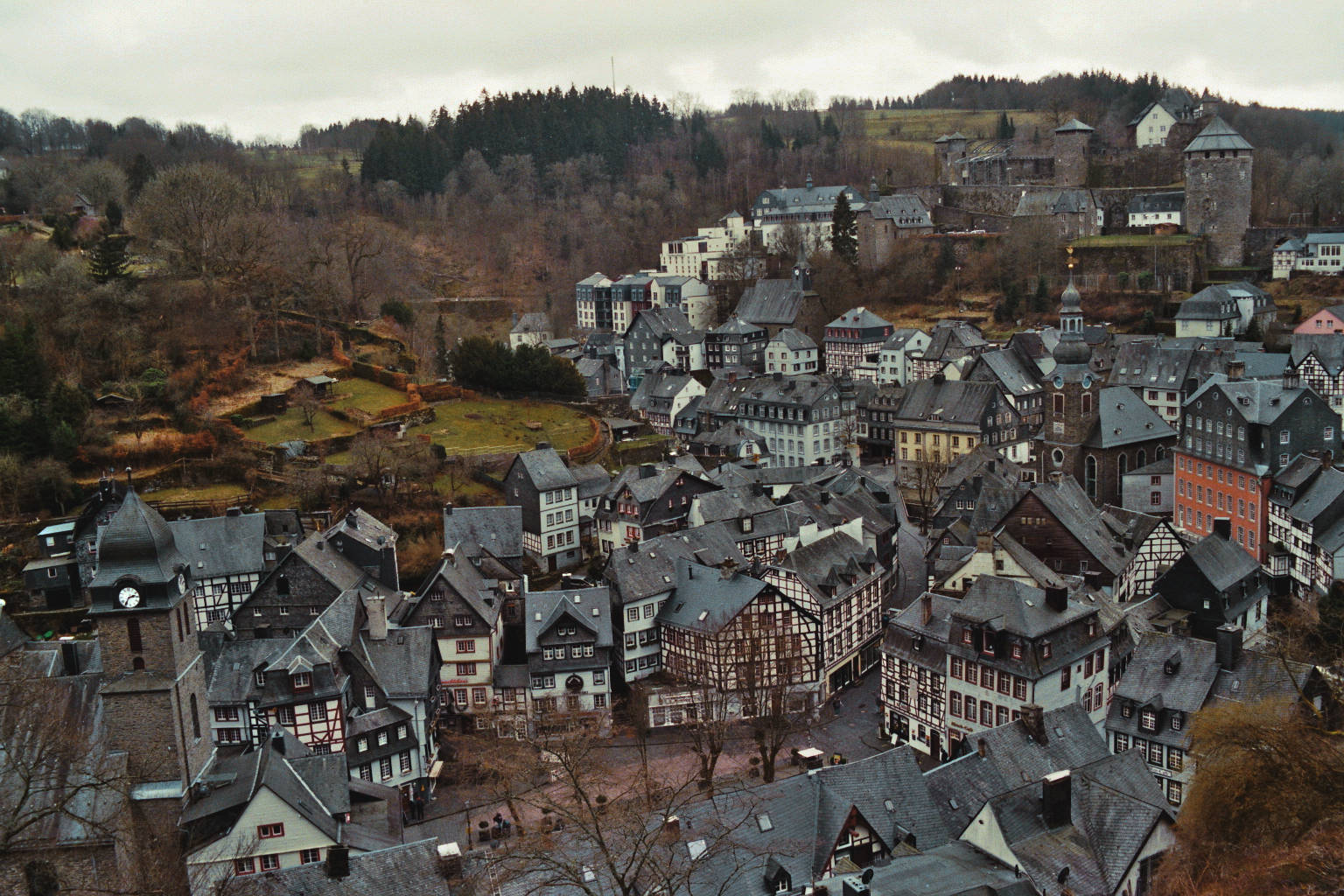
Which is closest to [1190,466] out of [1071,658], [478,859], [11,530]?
[1071,658]

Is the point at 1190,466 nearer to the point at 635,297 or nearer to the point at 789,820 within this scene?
the point at 789,820

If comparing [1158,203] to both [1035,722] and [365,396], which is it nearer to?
[365,396]

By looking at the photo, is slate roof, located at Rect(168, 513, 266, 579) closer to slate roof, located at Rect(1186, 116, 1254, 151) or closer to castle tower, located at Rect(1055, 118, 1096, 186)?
slate roof, located at Rect(1186, 116, 1254, 151)

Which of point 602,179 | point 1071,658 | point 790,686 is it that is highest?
point 602,179

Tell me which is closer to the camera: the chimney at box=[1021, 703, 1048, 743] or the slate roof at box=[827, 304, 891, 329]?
the chimney at box=[1021, 703, 1048, 743]

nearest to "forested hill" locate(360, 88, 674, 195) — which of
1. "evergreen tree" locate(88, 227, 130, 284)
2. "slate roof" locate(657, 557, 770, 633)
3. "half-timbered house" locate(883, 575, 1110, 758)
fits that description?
"evergreen tree" locate(88, 227, 130, 284)

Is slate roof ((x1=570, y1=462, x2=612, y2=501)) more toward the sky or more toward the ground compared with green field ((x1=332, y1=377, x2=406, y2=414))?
more toward the ground
